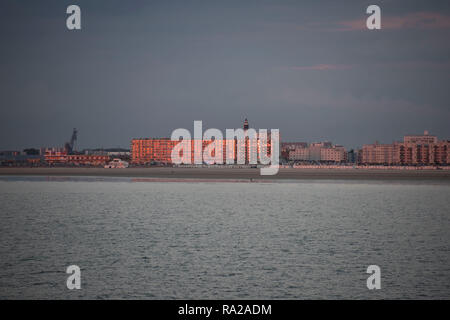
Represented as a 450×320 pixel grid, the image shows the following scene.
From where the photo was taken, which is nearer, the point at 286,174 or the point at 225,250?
the point at 225,250

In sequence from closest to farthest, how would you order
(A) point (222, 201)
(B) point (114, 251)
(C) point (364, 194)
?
(B) point (114, 251) < (A) point (222, 201) < (C) point (364, 194)

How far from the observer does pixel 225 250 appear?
24484 mm

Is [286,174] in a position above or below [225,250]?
above

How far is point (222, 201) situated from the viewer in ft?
168

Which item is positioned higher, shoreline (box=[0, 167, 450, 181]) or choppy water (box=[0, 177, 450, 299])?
shoreline (box=[0, 167, 450, 181])

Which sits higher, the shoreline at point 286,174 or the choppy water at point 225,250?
the shoreline at point 286,174

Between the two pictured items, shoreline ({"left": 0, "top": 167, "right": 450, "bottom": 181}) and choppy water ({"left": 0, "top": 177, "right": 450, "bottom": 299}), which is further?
shoreline ({"left": 0, "top": 167, "right": 450, "bottom": 181})

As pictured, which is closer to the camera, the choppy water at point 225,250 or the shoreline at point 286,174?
the choppy water at point 225,250

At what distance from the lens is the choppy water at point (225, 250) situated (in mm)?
17438

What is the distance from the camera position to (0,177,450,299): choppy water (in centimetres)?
1744
